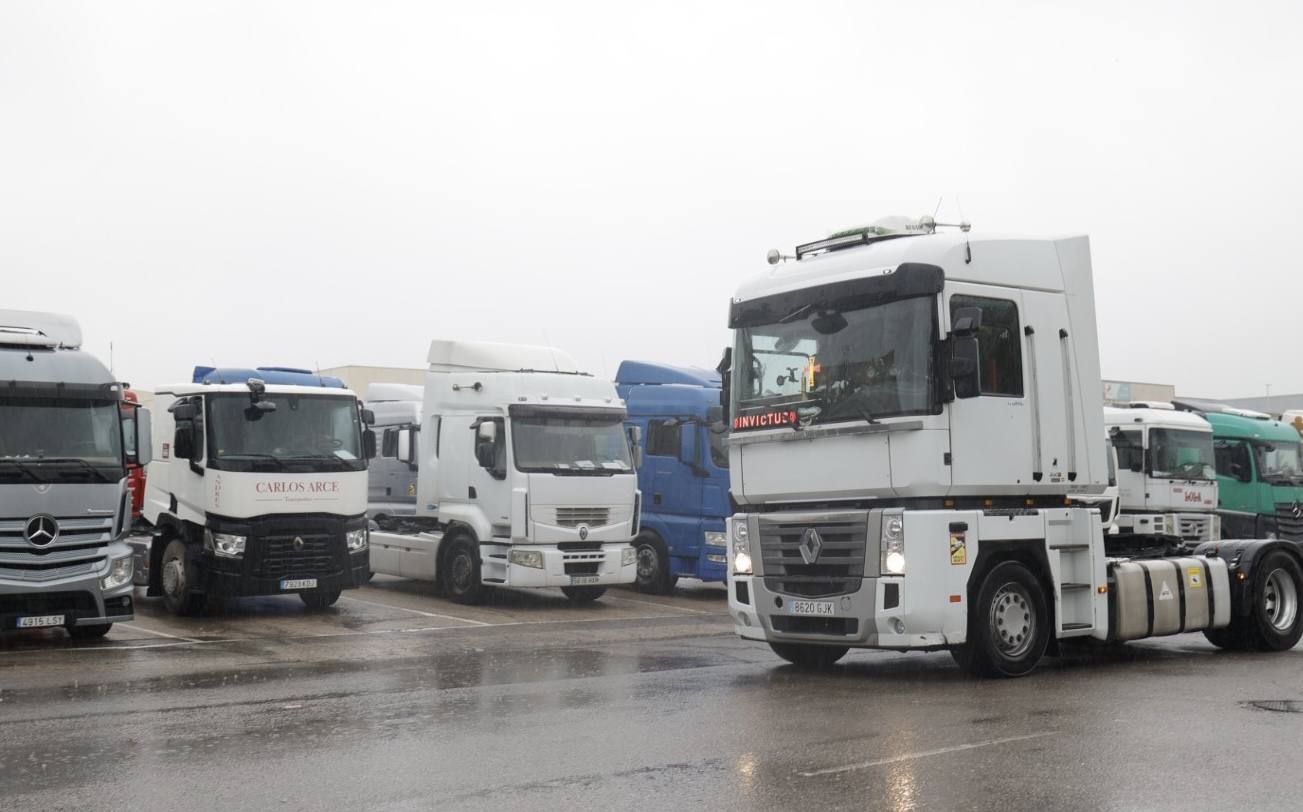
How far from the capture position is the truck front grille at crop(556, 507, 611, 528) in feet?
61.1

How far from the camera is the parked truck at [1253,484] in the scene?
89.7ft

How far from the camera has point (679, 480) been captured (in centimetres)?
2097

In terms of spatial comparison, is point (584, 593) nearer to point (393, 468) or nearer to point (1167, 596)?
point (393, 468)

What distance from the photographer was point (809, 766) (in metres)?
7.35

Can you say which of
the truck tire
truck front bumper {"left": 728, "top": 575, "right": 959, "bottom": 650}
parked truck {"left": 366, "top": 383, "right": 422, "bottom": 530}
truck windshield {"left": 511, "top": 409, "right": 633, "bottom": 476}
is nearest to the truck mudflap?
the truck tire

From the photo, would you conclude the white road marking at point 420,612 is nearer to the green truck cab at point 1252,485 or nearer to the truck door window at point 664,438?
the truck door window at point 664,438

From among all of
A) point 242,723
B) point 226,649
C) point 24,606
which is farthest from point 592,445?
point 242,723

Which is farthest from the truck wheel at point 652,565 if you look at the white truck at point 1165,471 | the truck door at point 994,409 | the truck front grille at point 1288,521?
the truck front grille at point 1288,521

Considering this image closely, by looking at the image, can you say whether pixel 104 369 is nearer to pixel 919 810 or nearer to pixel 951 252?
pixel 951 252

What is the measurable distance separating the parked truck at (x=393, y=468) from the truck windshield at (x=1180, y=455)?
1317cm

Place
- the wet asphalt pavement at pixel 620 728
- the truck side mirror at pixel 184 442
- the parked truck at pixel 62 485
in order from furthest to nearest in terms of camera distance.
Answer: the truck side mirror at pixel 184 442 → the parked truck at pixel 62 485 → the wet asphalt pavement at pixel 620 728

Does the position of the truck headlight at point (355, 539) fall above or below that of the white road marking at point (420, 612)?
above

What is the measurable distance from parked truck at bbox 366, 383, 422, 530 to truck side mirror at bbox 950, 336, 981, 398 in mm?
12022

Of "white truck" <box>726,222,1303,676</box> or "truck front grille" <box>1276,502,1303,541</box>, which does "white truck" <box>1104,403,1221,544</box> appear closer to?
"truck front grille" <box>1276,502,1303,541</box>
